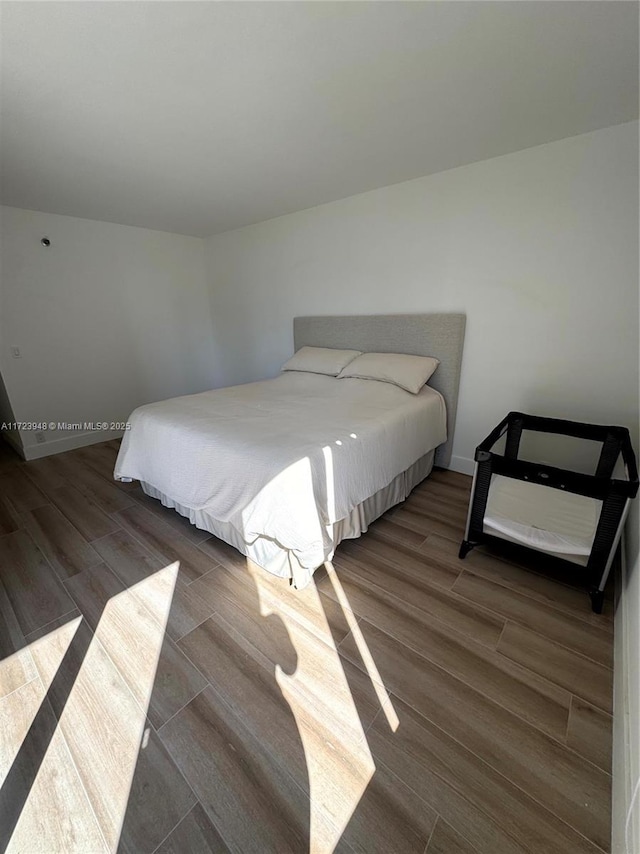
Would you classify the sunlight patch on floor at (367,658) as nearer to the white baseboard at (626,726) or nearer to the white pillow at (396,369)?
the white baseboard at (626,726)

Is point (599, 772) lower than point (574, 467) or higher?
lower

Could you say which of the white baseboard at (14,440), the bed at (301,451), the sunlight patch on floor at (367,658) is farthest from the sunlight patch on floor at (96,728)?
the white baseboard at (14,440)

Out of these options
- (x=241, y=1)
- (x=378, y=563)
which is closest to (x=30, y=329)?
(x=241, y=1)

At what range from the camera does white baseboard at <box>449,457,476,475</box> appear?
2.83 metres

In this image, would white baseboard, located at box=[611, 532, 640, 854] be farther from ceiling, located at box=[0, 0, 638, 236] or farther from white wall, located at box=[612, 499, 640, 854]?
ceiling, located at box=[0, 0, 638, 236]

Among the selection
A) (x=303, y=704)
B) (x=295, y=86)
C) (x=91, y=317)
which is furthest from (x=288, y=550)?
(x=91, y=317)

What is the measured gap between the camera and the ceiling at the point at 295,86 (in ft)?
3.90

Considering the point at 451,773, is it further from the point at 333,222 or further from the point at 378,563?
the point at 333,222

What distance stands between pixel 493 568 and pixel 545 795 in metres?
0.94

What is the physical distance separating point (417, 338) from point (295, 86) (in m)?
1.78

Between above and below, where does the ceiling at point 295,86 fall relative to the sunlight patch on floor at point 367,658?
above

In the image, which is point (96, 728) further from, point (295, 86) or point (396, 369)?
point (295, 86)

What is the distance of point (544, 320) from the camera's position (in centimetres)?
226

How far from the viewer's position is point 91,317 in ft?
11.7
